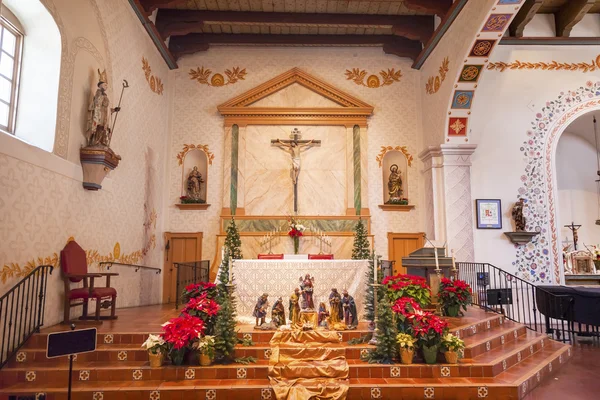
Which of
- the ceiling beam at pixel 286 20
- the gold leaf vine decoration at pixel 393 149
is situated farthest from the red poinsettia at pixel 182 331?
the ceiling beam at pixel 286 20

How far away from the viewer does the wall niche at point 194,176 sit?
11.7m

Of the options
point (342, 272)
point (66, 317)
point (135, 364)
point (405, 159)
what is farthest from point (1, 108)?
point (405, 159)

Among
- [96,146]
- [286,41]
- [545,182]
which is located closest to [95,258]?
[96,146]

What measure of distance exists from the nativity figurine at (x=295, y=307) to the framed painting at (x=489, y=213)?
5.89m

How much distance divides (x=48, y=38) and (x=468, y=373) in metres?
7.87

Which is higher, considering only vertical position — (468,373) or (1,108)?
(1,108)

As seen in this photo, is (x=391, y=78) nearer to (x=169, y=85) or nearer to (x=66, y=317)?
(x=169, y=85)

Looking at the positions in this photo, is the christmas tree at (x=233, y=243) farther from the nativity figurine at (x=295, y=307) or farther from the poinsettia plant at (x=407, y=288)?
the poinsettia plant at (x=407, y=288)

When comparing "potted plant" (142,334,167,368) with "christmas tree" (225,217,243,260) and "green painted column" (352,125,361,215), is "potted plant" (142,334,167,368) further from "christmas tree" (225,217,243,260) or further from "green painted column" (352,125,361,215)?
"green painted column" (352,125,361,215)

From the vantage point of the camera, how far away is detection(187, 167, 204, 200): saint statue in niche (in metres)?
11.8

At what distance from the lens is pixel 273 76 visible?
40.9ft

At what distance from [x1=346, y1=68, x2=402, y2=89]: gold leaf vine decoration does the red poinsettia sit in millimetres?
9246

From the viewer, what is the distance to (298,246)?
11250 mm

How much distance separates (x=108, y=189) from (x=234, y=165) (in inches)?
168
